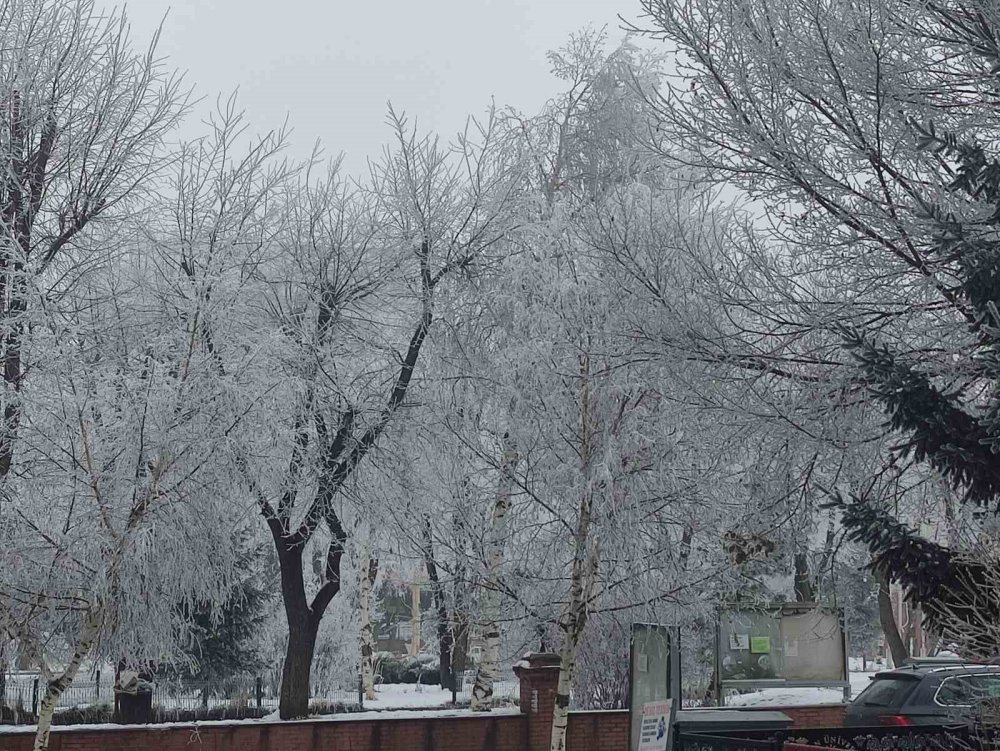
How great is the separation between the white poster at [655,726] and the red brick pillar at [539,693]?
3601mm

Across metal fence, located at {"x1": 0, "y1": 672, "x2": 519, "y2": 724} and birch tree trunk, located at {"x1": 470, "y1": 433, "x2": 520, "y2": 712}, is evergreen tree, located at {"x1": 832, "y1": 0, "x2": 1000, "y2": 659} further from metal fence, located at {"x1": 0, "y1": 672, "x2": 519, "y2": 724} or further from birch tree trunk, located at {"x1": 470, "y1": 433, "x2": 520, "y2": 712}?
metal fence, located at {"x1": 0, "y1": 672, "x2": 519, "y2": 724}

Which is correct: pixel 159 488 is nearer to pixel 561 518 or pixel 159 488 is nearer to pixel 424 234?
pixel 561 518

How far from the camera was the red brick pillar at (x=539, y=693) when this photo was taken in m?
16.2

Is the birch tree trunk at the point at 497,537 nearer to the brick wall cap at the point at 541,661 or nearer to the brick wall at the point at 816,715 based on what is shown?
the brick wall cap at the point at 541,661

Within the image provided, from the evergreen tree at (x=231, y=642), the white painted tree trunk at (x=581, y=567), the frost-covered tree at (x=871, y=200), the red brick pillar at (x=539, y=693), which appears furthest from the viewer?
the evergreen tree at (x=231, y=642)

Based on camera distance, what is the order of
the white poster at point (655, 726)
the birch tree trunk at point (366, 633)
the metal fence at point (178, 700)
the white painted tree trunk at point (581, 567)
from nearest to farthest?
the white poster at point (655, 726) < the white painted tree trunk at point (581, 567) < the metal fence at point (178, 700) < the birch tree trunk at point (366, 633)

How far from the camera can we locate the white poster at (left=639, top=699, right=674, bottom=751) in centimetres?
1258

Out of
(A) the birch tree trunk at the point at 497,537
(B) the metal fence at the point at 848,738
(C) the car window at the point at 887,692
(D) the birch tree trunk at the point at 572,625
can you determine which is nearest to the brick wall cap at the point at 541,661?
(A) the birch tree trunk at the point at 497,537

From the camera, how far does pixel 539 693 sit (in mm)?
16453

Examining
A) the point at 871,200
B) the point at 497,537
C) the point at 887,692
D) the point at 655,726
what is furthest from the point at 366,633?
the point at 871,200

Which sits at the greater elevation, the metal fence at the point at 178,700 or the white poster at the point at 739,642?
the white poster at the point at 739,642

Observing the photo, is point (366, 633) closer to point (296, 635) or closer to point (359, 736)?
point (296, 635)

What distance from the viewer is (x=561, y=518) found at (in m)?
13.6

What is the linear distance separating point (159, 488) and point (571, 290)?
5.43 metres
